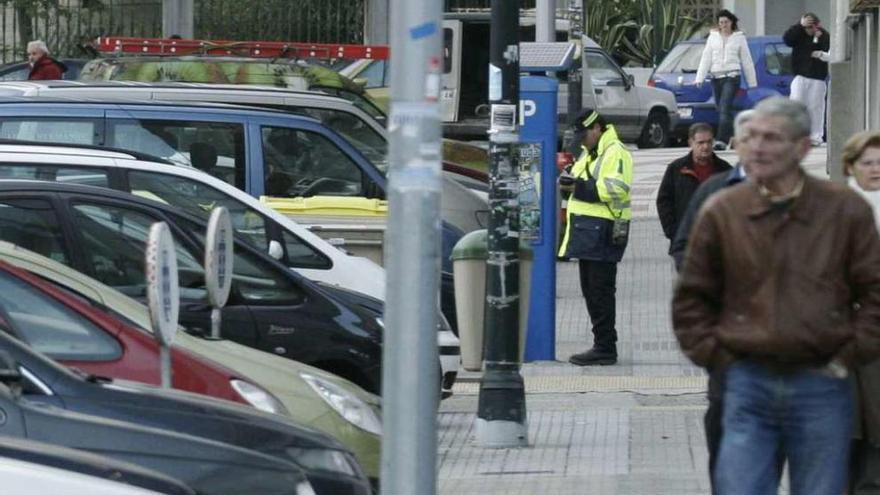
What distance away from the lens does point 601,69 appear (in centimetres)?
3316

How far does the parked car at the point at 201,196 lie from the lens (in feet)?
36.6

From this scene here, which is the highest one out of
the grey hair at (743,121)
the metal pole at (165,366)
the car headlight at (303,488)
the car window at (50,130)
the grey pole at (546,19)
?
the grey pole at (546,19)

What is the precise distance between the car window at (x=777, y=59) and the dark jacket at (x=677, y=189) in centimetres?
2103

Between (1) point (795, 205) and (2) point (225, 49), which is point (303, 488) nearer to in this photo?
(1) point (795, 205)

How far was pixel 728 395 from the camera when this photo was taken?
236 inches

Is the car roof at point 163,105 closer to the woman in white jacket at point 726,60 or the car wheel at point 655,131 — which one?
the woman in white jacket at point 726,60

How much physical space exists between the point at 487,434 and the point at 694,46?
2484cm

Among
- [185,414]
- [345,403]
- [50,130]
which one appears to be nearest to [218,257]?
[345,403]

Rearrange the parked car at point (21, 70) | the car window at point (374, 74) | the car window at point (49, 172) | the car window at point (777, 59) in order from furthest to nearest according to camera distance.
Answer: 1. the car window at point (777, 59)
2. the parked car at point (21, 70)
3. the car window at point (374, 74)
4. the car window at point (49, 172)

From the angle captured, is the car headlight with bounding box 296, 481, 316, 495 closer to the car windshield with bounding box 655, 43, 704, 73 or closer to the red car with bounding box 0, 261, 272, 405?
the red car with bounding box 0, 261, 272, 405

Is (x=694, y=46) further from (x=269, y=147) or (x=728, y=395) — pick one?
(x=728, y=395)

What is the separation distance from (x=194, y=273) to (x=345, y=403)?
1.77 meters

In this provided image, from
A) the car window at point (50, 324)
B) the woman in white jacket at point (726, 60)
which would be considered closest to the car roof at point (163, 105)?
the car window at point (50, 324)

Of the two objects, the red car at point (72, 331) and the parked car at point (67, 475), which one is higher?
the parked car at point (67, 475)
